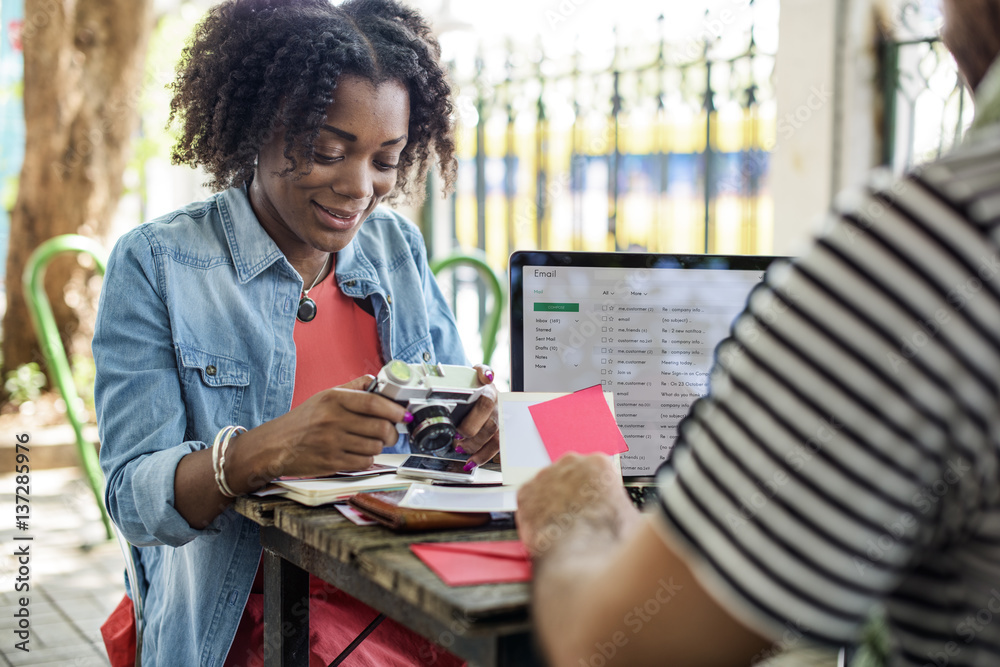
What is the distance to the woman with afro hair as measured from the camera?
1.55 metres

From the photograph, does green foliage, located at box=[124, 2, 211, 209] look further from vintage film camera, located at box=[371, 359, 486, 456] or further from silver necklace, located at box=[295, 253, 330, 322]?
vintage film camera, located at box=[371, 359, 486, 456]

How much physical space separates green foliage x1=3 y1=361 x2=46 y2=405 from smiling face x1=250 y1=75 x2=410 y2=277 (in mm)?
4560

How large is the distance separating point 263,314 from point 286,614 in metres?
0.67

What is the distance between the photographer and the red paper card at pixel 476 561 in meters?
1.05

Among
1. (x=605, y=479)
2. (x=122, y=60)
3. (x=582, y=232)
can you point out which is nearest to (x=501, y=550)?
(x=605, y=479)

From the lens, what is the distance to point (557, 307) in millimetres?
1710

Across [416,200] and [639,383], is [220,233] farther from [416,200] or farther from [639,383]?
[639,383]

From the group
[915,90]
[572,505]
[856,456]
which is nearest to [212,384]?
[572,505]

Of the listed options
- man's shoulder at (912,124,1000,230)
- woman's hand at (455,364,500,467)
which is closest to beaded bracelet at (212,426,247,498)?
woman's hand at (455,364,500,467)

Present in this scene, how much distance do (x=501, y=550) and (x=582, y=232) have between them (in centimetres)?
523

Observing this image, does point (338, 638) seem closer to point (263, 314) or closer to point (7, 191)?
point (263, 314)

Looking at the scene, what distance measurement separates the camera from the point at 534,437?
154 cm

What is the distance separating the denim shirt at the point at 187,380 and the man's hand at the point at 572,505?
76 cm

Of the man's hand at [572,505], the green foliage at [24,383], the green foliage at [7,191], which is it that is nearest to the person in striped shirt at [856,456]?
the man's hand at [572,505]
